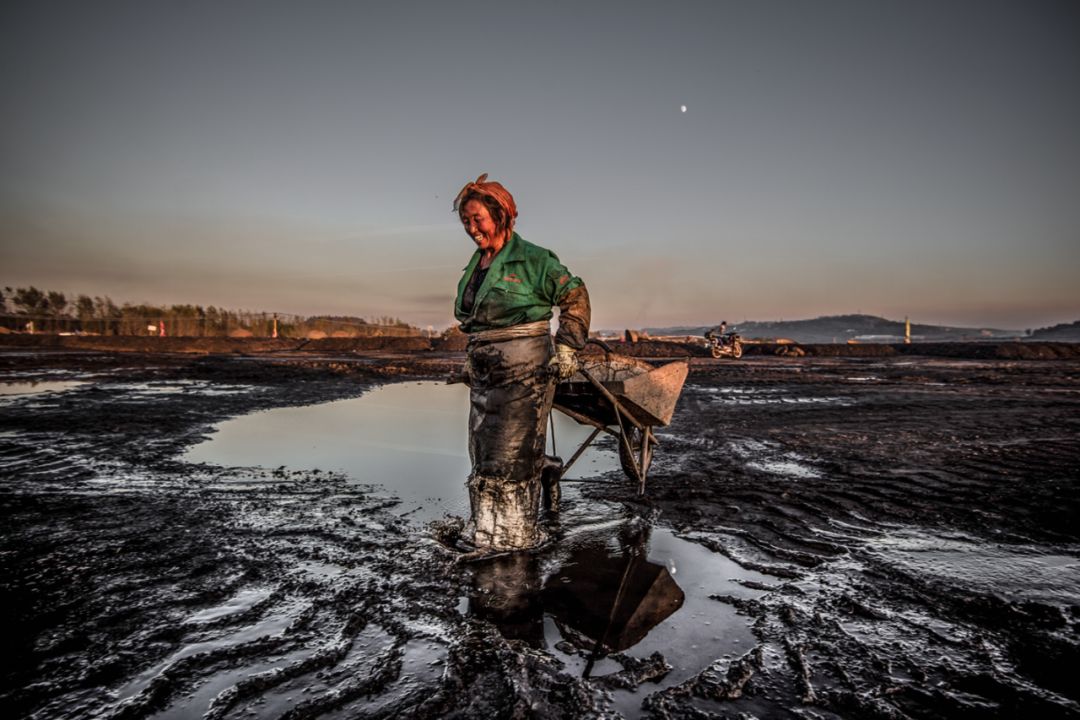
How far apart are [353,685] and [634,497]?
2965 millimetres

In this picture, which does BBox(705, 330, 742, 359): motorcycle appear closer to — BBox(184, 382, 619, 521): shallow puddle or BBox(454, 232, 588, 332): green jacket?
BBox(184, 382, 619, 521): shallow puddle

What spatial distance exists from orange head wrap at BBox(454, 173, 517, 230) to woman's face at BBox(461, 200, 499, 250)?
0.04 m

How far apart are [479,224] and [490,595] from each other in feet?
6.97

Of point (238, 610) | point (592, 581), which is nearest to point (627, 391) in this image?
point (592, 581)

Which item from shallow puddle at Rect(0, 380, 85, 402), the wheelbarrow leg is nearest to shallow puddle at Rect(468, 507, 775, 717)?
the wheelbarrow leg

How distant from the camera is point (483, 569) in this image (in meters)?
2.95

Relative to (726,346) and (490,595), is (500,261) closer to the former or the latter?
(490,595)

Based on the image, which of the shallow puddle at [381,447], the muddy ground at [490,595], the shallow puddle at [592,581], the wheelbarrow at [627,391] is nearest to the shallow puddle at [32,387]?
the shallow puddle at [381,447]

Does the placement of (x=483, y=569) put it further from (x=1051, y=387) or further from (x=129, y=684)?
(x=1051, y=387)

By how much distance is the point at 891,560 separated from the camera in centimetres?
306

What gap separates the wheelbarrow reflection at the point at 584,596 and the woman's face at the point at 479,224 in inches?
77.3

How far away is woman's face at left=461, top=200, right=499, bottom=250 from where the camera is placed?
3.10 meters

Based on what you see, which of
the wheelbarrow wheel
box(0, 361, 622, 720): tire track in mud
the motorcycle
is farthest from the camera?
the motorcycle

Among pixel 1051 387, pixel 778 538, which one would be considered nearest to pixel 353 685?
pixel 778 538
